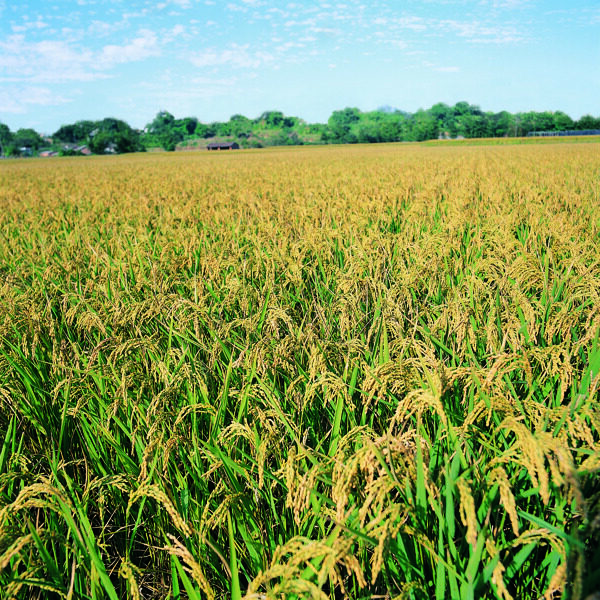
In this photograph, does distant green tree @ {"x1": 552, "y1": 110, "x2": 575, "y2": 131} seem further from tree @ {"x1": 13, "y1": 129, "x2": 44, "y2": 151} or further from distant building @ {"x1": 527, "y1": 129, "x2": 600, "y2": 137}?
tree @ {"x1": 13, "y1": 129, "x2": 44, "y2": 151}

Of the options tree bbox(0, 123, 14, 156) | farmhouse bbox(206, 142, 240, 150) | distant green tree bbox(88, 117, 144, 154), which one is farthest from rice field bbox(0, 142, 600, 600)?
tree bbox(0, 123, 14, 156)

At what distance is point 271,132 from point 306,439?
476ft

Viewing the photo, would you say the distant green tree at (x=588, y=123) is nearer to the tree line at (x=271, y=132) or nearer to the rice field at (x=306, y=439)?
the tree line at (x=271, y=132)

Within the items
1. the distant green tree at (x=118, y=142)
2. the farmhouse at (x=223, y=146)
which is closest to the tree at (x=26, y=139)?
the distant green tree at (x=118, y=142)

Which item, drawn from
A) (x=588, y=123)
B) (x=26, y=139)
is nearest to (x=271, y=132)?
(x=26, y=139)

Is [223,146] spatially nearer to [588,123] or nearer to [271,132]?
[271,132]

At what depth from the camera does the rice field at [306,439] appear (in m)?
0.95

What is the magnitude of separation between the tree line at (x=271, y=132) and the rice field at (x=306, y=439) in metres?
104

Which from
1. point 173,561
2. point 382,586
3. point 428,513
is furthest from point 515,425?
point 173,561

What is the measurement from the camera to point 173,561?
1188mm

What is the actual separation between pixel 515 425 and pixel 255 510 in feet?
2.74

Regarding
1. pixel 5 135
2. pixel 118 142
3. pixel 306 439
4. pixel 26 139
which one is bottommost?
pixel 306 439

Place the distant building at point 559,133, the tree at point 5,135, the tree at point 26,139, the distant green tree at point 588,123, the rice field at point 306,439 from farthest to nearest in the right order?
1. the tree at point 5,135
2. the tree at point 26,139
3. the distant green tree at point 588,123
4. the distant building at point 559,133
5. the rice field at point 306,439

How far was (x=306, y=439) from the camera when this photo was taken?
4.94ft
